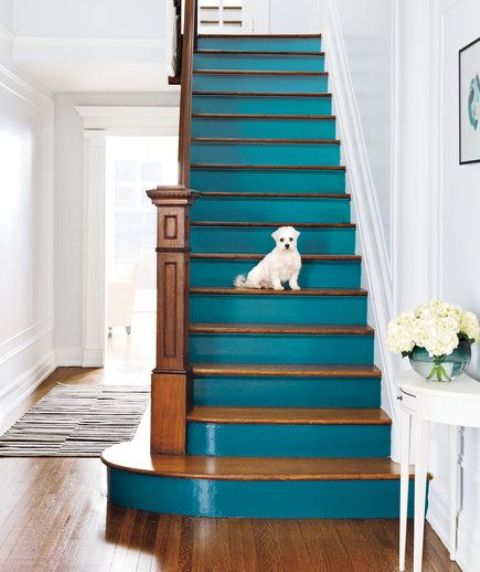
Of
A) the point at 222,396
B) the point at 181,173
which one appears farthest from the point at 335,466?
the point at 181,173

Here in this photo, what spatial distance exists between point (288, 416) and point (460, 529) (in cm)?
101

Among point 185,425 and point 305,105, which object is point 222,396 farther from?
point 305,105

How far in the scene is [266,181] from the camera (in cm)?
565

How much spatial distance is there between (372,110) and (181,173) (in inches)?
43.2

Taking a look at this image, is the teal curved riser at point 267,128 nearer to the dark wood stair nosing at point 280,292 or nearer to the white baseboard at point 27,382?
the dark wood stair nosing at point 280,292

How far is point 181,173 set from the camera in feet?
15.2

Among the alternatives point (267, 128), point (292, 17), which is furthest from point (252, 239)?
point (292, 17)

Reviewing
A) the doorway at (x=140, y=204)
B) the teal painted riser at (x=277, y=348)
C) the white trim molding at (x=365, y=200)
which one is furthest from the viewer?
the doorway at (x=140, y=204)

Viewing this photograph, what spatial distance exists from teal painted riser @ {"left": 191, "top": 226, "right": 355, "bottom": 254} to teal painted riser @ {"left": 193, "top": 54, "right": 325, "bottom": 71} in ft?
6.25

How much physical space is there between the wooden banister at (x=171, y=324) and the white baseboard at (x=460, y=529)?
1.13 m

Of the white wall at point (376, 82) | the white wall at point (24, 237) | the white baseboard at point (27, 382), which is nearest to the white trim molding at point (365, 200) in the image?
the white wall at point (376, 82)

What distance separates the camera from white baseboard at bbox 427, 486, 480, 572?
3.33m

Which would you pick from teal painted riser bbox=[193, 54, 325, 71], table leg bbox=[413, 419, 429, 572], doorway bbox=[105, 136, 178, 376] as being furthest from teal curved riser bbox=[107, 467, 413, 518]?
doorway bbox=[105, 136, 178, 376]

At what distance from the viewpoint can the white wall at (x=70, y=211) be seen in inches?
301
